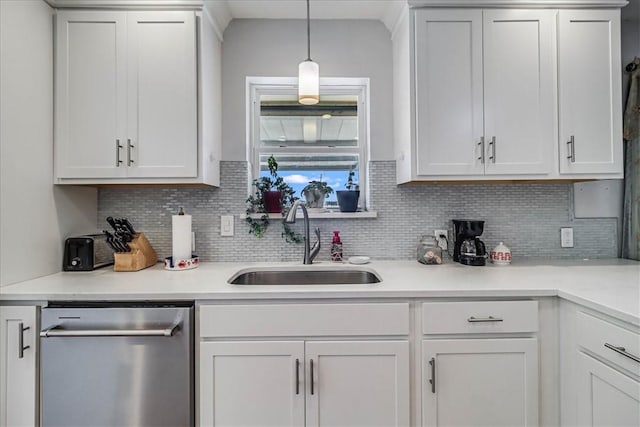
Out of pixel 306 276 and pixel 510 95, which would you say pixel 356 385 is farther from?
pixel 510 95

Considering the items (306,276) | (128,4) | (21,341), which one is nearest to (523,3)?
(306,276)

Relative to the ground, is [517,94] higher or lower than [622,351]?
higher

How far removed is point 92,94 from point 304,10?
1.24m

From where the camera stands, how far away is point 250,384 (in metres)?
1.30

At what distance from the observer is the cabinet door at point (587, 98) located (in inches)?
66.3

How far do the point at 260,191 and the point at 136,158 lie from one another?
0.68m

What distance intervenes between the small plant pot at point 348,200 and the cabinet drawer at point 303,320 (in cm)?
78

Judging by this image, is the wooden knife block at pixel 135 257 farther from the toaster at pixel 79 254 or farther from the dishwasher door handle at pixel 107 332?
the dishwasher door handle at pixel 107 332

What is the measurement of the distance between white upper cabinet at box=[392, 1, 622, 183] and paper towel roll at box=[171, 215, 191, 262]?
48.3 inches

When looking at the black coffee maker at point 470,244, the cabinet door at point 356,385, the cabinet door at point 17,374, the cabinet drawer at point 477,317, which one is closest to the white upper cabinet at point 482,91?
the black coffee maker at point 470,244

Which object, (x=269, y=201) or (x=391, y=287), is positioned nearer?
(x=391, y=287)

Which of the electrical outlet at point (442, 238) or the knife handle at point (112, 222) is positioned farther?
the electrical outlet at point (442, 238)

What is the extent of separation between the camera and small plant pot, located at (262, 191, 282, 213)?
6.45 ft

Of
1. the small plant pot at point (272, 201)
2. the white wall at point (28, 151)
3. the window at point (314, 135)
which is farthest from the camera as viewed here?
the window at point (314, 135)
